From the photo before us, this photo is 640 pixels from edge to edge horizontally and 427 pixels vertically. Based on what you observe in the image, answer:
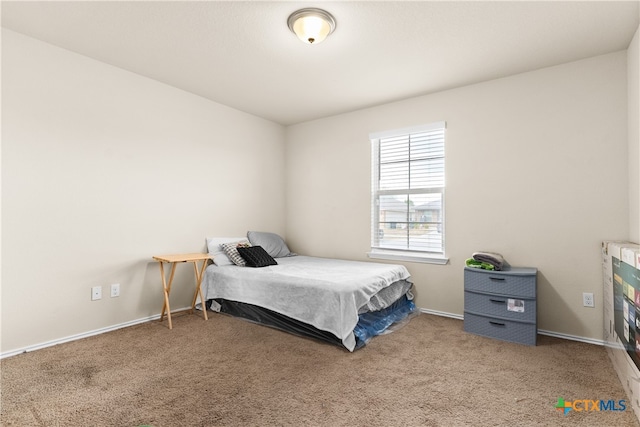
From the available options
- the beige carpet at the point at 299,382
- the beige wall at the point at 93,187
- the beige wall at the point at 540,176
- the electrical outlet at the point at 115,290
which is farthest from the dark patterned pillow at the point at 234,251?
the beige wall at the point at 540,176

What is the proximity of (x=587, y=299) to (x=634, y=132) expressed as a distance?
1.41 meters

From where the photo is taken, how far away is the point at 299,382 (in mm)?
2057

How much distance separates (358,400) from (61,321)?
2550 millimetres

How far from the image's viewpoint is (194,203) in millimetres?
3738

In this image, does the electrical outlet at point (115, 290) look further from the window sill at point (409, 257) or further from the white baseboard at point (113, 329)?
the window sill at point (409, 257)

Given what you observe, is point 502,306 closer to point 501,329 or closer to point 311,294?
point 501,329

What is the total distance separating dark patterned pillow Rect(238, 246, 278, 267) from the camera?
355 centimetres

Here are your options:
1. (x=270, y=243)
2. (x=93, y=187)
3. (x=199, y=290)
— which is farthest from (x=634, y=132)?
(x=93, y=187)

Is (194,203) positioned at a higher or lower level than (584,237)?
higher

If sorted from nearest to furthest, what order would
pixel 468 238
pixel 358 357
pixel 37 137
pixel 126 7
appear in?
1. pixel 126 7
2. pixel 358 357
3. pixel 37 137
4. pixel 468 238

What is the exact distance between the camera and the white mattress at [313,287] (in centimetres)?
261

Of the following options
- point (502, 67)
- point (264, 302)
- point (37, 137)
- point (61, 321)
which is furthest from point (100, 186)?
point (502, 67)

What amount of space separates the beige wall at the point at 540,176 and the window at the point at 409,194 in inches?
4.5

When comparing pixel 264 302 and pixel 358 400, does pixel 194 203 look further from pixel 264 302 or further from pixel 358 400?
pixel 358 400
